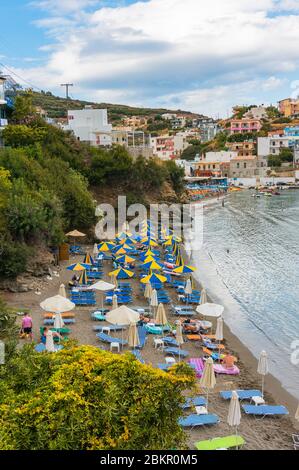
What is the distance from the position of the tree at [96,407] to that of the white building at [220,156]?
99.4 meters

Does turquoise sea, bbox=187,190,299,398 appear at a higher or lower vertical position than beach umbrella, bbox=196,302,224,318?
lower

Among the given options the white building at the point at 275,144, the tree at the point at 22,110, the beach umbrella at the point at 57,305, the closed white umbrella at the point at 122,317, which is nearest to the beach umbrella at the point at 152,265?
the beach umbrella at the point at 57,305

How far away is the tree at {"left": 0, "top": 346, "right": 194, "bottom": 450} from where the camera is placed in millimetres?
5824

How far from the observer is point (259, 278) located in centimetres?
2567

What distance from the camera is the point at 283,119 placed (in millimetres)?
133875

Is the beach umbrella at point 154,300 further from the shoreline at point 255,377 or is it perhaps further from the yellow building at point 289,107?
the yellow building at point 289,107

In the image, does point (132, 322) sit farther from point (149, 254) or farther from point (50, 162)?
point (50, 162)

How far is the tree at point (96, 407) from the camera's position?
19.1 feet

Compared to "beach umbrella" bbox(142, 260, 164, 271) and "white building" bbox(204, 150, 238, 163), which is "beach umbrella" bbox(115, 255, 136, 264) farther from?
"white building" bbox(204, 150, 238, 163)

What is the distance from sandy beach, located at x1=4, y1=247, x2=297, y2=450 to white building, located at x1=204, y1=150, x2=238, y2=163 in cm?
8597

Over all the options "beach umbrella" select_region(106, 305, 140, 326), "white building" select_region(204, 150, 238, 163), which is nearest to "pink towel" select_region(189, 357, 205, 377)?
"beach umbrella" select_region(106, 305, 140, 326)

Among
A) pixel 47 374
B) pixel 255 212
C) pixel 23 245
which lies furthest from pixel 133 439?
pixel 255 212

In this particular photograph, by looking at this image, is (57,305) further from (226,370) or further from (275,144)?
(275,144)

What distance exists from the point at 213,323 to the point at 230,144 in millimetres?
98479
